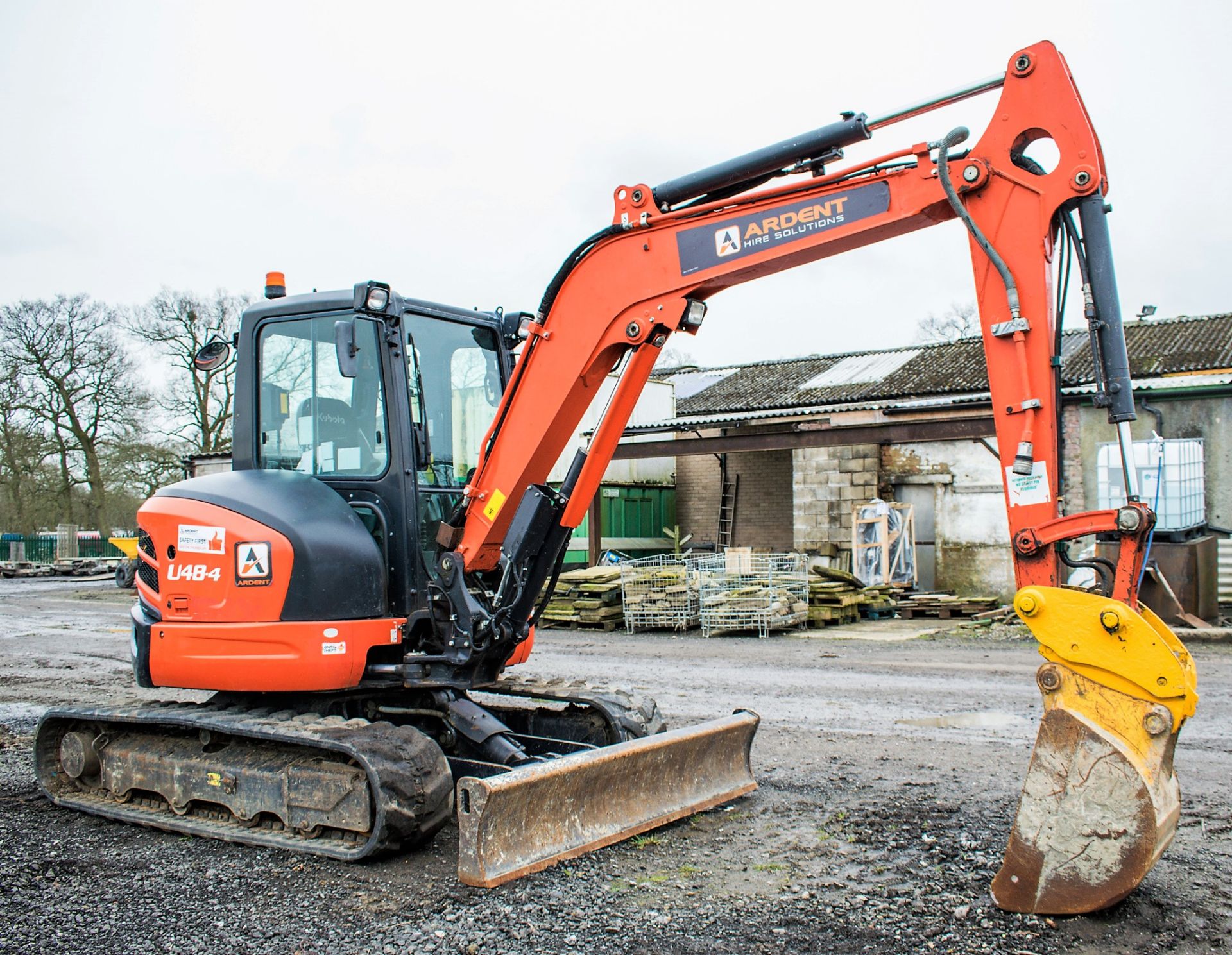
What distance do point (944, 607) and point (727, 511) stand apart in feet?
31.7

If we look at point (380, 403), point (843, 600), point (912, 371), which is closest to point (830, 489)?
point (912, 371)

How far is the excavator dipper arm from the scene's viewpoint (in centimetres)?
399

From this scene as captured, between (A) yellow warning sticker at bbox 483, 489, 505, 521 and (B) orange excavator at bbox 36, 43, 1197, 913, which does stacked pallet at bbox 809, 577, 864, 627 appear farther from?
(A) yellow warning sticker at bbox 483, 489, 505, 521

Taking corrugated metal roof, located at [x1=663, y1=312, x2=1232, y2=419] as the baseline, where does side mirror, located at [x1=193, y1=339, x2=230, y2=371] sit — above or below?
below

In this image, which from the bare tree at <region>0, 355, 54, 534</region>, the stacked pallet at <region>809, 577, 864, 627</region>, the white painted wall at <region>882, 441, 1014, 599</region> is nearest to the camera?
the stacked pallet at <region>809, 577, 864, 627</region>

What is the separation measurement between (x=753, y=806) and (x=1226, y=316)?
74.0 feet

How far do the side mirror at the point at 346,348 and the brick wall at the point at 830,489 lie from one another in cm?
1692

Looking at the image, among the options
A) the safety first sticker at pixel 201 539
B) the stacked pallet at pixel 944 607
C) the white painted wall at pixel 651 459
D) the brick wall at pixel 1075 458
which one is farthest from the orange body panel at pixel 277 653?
the white painted wall at pixel 651 459

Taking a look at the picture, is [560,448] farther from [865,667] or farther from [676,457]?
[676,457]

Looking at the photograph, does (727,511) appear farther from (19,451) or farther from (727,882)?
(19,451)

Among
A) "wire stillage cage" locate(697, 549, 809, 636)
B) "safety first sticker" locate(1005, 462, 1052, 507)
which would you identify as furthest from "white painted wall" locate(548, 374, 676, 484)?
"safety first sticker" locate(1005, 462, 1052, 507)

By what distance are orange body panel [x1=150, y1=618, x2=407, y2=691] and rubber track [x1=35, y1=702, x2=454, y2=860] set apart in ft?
0.57

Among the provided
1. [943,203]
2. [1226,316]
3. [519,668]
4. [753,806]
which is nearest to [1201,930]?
[753,806]

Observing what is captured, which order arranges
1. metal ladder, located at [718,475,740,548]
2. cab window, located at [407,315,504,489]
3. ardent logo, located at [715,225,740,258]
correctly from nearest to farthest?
1. ardent logo, located at [715,225,740,258]
2. cab window, located at [407,315,504,489]
3. metal ladder, located at [718,475,740,548]
